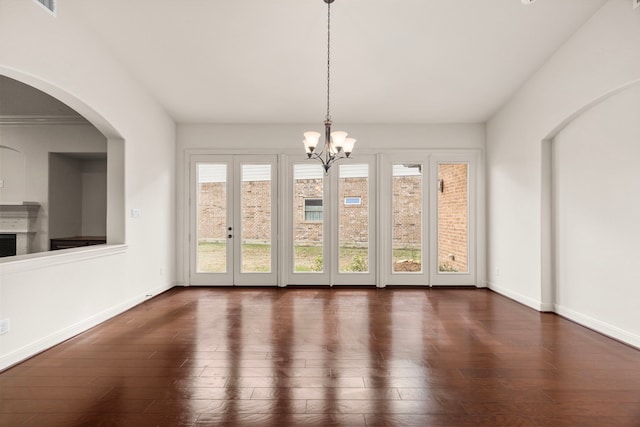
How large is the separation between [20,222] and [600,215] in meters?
7.97

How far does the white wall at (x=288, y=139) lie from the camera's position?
588 centimetres

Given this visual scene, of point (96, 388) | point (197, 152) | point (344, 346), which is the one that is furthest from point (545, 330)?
point (197, 152)

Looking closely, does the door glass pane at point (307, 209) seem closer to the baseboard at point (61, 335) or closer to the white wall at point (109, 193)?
the white wall at point (109, 193)

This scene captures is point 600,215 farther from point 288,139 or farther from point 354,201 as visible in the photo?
point 288,139

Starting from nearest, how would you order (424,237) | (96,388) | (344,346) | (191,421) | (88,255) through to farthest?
(191,421)
(96,388)
(344,346)
(88,255)
(424,237)

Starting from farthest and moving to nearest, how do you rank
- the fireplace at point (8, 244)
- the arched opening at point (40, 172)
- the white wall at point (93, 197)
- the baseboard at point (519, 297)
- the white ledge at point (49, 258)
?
1. the white wall at point (93, 197)
2. the fireplace at point (8, 244)
3. the arched opening at point (40, 172)
4. the baseboard at point (519, 297)
5. the white ledge at point (49, 258)

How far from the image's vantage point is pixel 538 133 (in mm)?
4473

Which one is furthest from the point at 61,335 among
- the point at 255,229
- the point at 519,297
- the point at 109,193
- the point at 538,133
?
the point at 538,133

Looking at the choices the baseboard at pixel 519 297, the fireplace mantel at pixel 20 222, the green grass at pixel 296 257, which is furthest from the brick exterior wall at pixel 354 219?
the fireplace mantel at pixel 20 222

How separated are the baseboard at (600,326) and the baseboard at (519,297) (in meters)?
0.19

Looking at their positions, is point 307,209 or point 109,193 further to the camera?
point 307,209

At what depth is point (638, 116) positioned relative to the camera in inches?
126

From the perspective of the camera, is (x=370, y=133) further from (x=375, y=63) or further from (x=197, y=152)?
(x=197, y=152)

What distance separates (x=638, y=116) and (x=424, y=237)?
10.6ft
